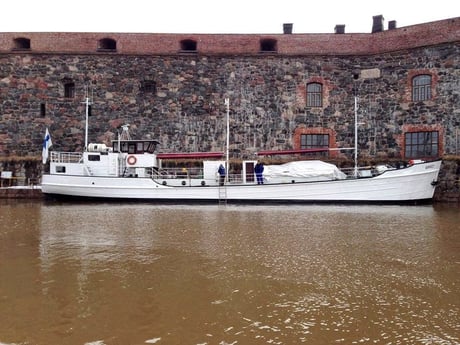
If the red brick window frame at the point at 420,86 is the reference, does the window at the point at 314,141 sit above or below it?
below

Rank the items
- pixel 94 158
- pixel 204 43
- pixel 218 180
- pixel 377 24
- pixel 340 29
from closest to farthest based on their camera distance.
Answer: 1. pixel 218 180
2. pixel 94 158
3. pixel 204 43
4. pixel 377 24
5. pixel 340 29

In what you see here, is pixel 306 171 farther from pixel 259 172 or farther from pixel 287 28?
pixel 287 28

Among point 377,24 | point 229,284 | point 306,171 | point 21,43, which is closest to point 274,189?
point 306,171

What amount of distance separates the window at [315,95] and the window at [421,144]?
498 centimetres

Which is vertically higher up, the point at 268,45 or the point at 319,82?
the point at 268,45

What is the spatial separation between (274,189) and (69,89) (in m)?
13.6

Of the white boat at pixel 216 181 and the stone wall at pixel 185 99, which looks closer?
the white boat at pixel 216 181

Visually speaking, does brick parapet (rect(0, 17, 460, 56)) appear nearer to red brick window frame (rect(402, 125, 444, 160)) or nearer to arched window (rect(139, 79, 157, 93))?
arched window (rect(139, 79, 157, 93))

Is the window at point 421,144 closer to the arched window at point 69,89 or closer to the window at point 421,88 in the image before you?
the window at point 421,88

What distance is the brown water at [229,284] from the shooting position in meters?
4.75

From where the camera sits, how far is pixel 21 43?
25.1m

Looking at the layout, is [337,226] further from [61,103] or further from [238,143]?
[61,103]

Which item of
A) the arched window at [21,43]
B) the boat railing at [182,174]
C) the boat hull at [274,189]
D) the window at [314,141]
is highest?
the arched window at [21,43]

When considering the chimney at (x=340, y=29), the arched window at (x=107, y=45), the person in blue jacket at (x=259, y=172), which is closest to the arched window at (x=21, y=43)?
the arched window at (x=107, y=45)
